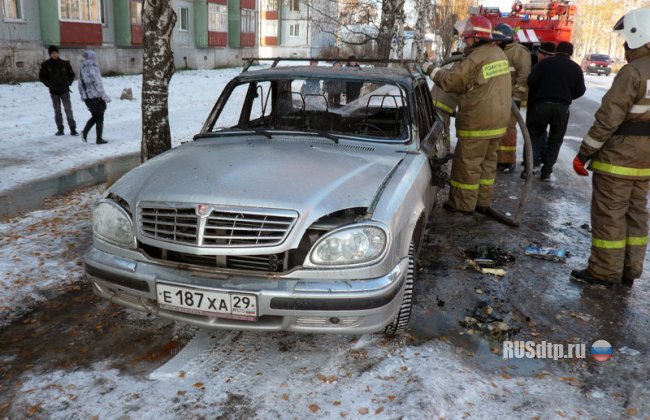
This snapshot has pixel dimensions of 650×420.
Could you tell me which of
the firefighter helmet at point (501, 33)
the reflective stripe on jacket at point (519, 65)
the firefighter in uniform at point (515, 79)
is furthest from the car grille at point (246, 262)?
the reflective stripe on jacket at point (519, 65)

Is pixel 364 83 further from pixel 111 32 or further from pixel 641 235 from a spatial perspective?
pixel 111 32

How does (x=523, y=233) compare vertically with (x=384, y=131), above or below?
below

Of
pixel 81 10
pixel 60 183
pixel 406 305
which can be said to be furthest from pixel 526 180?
pixel 81 10

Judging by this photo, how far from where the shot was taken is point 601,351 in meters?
3.30

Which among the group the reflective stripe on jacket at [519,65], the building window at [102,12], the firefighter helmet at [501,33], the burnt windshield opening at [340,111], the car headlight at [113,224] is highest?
the building window at [102,12]

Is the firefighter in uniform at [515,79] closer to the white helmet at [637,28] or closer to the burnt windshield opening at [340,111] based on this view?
the white helmet at [637,28]

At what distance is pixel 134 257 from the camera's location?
2869mm

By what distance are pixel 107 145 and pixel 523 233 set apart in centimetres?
746

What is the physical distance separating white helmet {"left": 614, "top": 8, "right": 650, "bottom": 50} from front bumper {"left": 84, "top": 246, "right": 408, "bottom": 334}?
2.54 metres

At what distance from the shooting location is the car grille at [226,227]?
2.64 meters

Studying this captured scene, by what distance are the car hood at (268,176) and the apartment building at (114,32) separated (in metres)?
11.0

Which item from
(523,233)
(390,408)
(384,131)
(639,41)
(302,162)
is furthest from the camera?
(523,233)

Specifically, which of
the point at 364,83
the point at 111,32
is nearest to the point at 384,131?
the point at 364,83

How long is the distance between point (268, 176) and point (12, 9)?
764 inches
